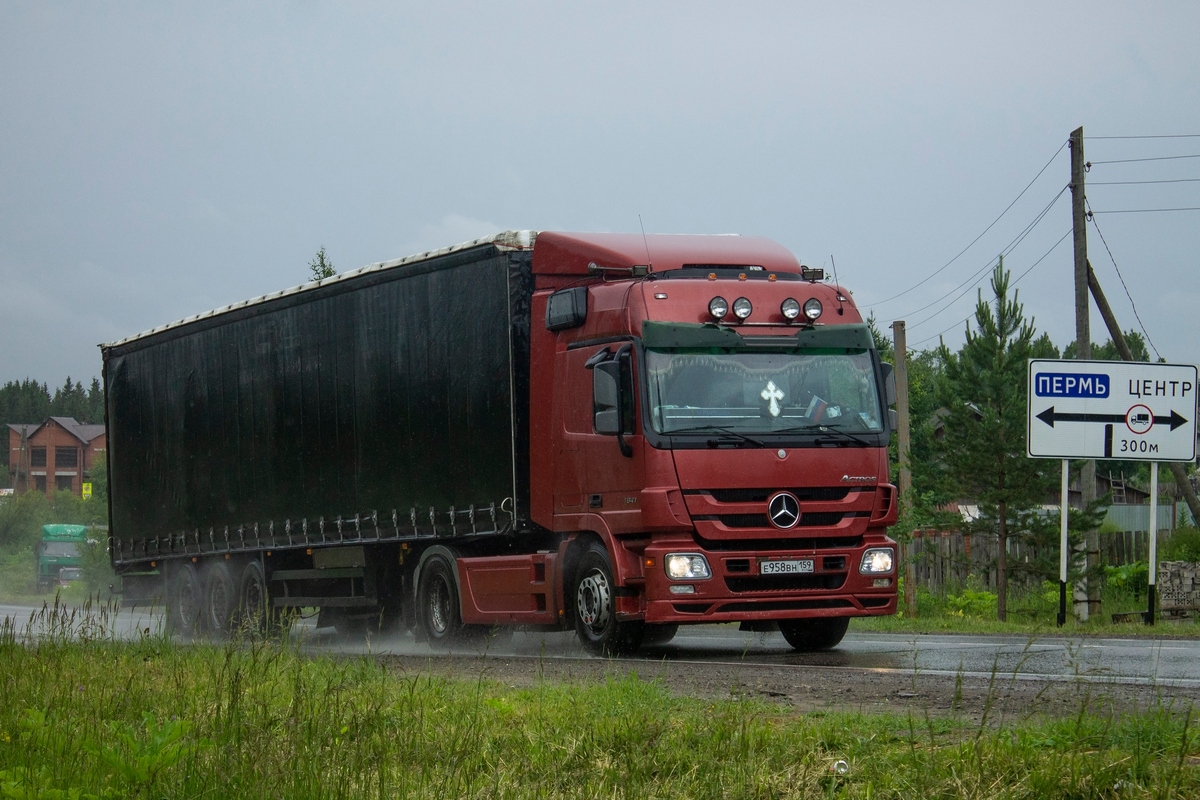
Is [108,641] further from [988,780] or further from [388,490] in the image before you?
[988,780]

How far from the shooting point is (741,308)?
491 inches

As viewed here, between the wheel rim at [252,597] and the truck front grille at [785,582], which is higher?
the truck front grille at [785,582]

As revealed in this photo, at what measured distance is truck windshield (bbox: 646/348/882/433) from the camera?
1205 centimetres

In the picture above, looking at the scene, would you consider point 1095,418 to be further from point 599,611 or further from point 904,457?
point 904,457

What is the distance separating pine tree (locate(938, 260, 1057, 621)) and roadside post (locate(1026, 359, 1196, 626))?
7311 millimetres

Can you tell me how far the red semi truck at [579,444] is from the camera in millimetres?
11992

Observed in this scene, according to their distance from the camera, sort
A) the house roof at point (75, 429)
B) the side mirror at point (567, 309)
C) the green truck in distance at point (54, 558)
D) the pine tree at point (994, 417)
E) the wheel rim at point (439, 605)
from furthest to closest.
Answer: the house roof at point (75, 429), the green truck in distance at point (54, 558), the pine tree at point (994, 417), the wheel rim at point (439, 605), the side mirror at point (567, 309)

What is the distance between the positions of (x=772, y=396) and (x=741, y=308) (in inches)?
31.8

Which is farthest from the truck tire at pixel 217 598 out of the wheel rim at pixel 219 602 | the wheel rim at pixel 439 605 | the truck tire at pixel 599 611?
the truck tire at pixel 599 611

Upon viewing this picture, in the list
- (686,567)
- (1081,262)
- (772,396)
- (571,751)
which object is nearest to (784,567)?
(686,567)

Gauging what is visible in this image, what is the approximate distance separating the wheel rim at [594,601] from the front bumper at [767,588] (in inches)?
21.1

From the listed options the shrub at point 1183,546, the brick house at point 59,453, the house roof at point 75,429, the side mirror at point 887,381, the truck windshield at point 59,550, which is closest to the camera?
the side mirror at point 887,381

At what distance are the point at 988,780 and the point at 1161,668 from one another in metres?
5.19

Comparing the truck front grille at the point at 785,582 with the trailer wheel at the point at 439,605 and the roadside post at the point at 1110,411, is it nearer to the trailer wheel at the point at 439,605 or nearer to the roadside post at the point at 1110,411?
the trailer wheel at the point at 439,605
